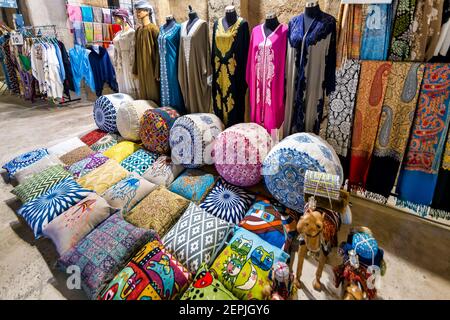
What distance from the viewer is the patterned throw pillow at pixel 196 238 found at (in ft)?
4.80

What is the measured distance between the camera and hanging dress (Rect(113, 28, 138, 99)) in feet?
9.70

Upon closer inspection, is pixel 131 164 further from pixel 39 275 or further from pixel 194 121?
pixel 39 275

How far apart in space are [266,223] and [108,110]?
227cm

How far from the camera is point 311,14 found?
1812 millimetres

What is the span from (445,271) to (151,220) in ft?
6.05

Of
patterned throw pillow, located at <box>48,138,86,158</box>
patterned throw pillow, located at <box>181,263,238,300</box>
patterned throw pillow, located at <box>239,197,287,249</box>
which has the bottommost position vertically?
patterned throw pillow, located at <box>181,263,238,300</box>

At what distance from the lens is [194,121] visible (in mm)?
2219

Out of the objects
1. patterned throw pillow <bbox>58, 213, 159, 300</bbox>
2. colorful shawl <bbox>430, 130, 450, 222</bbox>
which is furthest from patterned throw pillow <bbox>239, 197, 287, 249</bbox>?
colorful shawl <bbox>430, 130, 450, 222</bbox>

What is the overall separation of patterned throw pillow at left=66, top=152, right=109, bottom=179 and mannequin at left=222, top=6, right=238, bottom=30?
1620 mm

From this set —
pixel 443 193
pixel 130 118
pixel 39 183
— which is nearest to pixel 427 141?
pixel 443 193

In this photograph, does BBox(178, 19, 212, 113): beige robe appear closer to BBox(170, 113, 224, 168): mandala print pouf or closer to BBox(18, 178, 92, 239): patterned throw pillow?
BBox(170, 113, 224, 168): mandala print pouf

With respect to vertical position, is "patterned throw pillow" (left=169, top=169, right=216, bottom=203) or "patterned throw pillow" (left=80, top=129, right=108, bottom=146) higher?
"patterned throw pillow" (left=80, top=129, right=108, bottom=146)

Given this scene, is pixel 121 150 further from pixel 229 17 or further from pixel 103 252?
pixel 229 17

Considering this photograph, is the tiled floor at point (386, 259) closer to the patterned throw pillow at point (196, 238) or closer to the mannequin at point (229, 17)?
the patterned throw pillow at point (196, 238)
